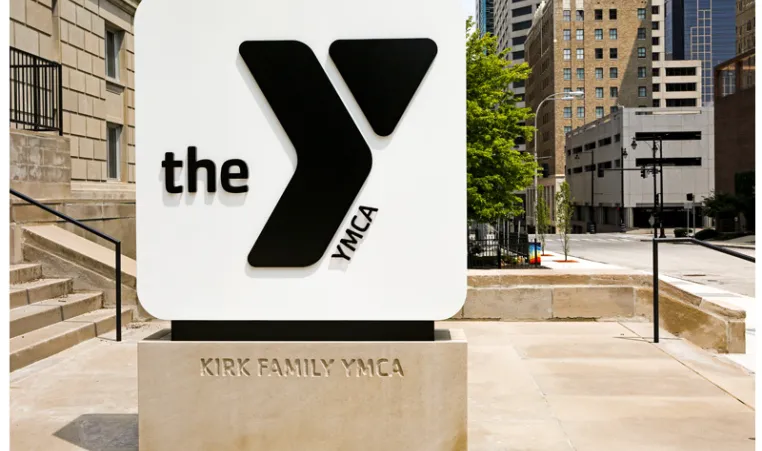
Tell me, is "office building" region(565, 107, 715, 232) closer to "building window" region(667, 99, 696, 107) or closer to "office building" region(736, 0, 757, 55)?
"office building" region(736, 0, 757, 55)

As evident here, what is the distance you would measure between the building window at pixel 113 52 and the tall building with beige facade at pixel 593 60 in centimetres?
11148

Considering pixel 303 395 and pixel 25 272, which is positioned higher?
pixel 25 272

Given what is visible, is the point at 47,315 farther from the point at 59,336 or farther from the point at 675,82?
the point at 675,82

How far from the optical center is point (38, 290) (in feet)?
33.8

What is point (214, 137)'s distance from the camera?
4.89 m

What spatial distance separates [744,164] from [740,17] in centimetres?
5249

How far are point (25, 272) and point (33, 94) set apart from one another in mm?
6291

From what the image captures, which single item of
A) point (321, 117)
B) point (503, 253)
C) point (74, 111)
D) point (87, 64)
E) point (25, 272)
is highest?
point (87, 64)

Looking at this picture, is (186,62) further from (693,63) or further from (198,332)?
(693,63)

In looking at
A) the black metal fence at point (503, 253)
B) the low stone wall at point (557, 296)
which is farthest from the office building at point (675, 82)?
the low stone wall at point (557, 296)

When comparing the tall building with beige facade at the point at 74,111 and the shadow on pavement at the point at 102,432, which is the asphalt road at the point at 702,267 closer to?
the tall building with beige facade at the point at 74,111

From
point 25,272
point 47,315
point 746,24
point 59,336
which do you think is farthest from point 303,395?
point 746,24

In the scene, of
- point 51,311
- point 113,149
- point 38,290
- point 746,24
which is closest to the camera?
point 51,311

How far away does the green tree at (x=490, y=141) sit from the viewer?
2830 cm
